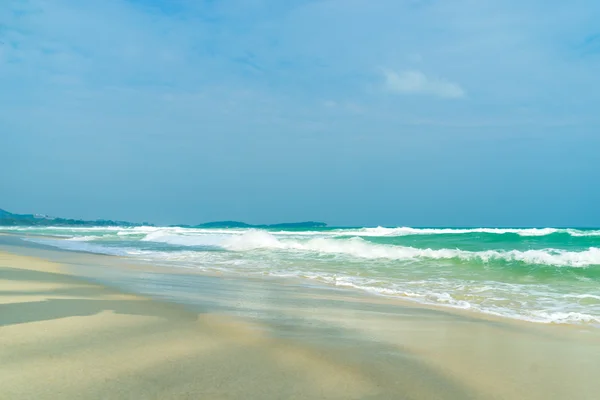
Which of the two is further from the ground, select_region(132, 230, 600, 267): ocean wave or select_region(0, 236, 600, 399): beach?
select_region(132, 230, 600, 267): ocean wave

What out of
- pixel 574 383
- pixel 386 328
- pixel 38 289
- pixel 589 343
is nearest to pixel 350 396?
pixel 574 383

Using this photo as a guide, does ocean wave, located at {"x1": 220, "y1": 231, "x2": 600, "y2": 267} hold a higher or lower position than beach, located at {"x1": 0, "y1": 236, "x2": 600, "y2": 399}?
higher

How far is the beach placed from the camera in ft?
9.14

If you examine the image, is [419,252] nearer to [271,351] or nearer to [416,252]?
[416,252]

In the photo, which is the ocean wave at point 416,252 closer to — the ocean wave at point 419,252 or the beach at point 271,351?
the ocean wave at point 419,252

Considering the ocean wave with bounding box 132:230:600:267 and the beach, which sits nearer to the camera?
the beach

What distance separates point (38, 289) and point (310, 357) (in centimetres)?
451

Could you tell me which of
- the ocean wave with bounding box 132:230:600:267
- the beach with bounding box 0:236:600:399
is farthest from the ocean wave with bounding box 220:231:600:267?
the beach with bounding box 0:236:600:399

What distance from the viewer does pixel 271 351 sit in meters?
3.62

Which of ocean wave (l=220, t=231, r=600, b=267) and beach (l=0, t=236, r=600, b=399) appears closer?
beach (l=0, t=236, r=600, b=399)

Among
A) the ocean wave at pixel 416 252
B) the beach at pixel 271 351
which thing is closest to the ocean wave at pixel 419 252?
the ocean wave at pixel 416 252

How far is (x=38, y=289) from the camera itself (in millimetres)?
6410

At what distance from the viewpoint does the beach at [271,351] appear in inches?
110

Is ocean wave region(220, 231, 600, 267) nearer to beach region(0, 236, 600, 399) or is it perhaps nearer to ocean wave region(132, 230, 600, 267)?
ocean wave region(132, 230, 600, 267)
